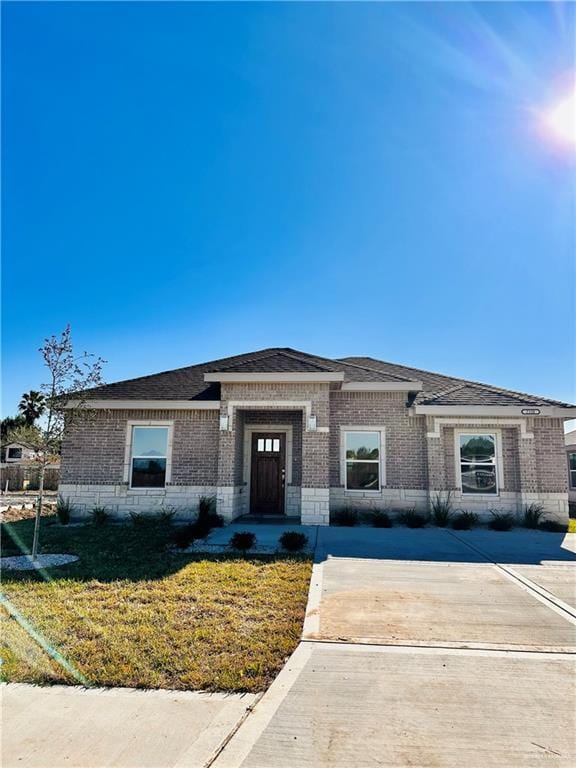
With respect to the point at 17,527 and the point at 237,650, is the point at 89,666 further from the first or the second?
the point at 17,527

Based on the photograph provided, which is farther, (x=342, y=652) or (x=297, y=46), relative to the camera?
(x=297, y=46)

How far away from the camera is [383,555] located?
8219 millimetres

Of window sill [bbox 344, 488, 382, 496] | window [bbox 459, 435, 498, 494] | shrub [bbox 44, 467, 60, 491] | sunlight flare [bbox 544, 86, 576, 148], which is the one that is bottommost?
shrub [bbox 44, 467, 60, 491]

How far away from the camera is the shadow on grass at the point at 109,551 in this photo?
22.4ft

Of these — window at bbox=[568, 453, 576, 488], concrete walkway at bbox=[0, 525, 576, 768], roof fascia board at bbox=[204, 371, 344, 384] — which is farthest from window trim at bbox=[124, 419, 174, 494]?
window at bbox=[568, 453, 576, 488]

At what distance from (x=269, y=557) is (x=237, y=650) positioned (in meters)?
3.89

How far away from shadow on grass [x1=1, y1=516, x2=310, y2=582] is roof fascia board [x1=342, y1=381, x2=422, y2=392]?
6233 millimetres

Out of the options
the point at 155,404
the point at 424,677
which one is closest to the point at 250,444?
the point at 155,404

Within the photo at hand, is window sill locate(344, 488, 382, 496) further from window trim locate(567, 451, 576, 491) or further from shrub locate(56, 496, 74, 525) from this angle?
window trim locate(567, 451, 576, 491)

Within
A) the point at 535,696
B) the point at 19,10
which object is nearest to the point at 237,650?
the point at 535,696

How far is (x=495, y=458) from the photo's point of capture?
12859mm

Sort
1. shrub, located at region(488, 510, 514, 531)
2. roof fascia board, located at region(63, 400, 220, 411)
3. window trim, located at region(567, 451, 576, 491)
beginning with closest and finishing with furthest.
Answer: shrub, located at region(488, 510, 514, 531)
roof fascia board, located at region(63, 400, 220, 411)
window trim, located at region(567, 451, 576, 491)

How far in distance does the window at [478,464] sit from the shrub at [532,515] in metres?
0.94

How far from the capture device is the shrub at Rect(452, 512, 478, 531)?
38.1 ft
